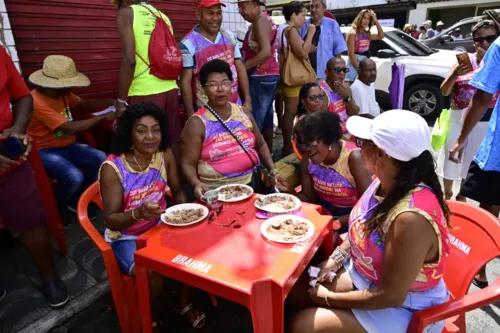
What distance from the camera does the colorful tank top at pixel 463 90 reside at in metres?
3.20

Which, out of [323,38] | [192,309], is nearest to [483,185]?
[192,309]

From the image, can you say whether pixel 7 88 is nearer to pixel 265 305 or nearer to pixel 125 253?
pixel 125 253

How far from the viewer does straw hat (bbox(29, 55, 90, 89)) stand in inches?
123

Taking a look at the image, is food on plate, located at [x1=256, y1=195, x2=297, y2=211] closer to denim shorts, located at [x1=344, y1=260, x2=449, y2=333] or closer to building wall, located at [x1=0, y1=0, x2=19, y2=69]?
denim shorts, located at [x1=344, y1=260, x2=449, y2=333]

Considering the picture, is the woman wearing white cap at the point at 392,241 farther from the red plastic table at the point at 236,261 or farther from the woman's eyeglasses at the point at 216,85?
the woman's eyeglasses at the point at 216,85

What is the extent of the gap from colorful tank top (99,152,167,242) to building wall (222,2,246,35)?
398 centimetres

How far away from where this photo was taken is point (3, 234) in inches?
122

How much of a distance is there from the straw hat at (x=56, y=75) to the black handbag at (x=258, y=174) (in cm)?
147

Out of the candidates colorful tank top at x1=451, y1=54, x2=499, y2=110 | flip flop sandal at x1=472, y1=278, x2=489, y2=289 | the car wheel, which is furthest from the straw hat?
the car wheel

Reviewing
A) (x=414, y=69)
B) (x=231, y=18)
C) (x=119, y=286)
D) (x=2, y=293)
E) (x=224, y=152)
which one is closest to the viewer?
(x=119, y=286)

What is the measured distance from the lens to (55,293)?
2.39 metres

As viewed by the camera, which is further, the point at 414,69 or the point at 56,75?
the point at 414,69

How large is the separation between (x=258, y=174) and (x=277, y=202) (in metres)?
0.74

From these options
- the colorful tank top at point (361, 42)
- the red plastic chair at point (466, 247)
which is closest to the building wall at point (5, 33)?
the red plastic chair at point (466, 247)
